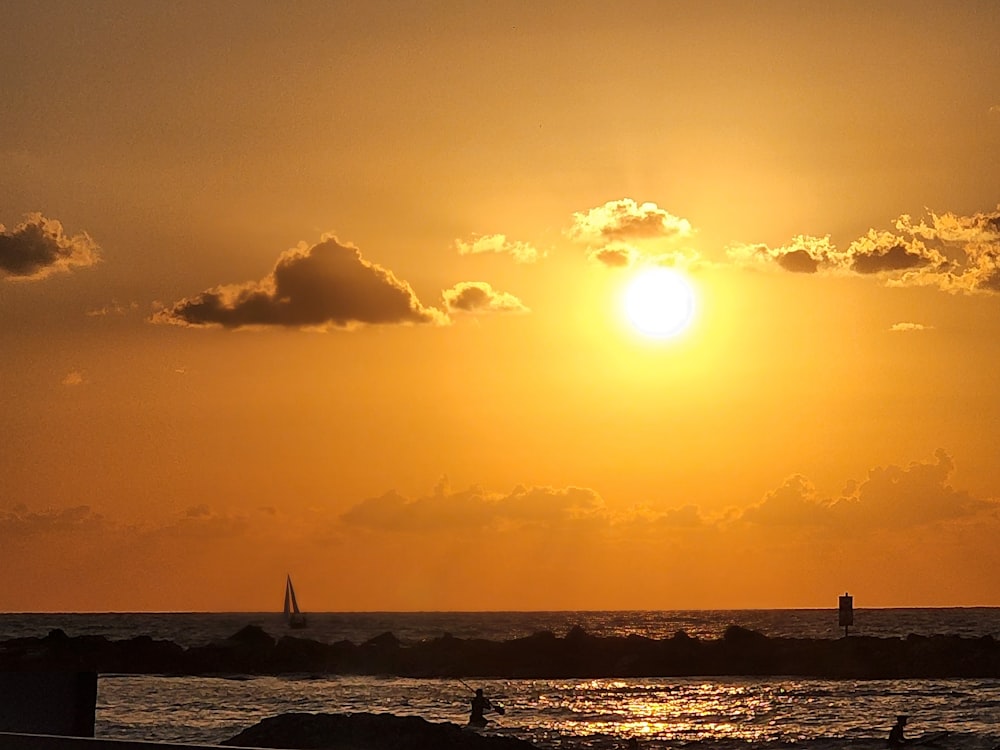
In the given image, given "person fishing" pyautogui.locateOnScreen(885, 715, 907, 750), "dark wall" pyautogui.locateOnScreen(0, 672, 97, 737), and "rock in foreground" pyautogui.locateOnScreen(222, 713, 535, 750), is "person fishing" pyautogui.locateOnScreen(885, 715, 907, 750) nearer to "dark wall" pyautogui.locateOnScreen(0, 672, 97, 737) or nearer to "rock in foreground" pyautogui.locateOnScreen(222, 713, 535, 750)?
"rock in foreground" pyautogui.locateOnScreen(222, 713, 535, 750)

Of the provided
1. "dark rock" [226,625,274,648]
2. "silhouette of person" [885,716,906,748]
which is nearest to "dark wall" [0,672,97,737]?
"silhouette of person" [885,716,906,748]

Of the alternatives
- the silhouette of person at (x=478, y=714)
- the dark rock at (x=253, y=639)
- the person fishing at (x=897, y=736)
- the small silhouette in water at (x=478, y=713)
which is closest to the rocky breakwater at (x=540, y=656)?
the dark rock at (x=253, y=639)

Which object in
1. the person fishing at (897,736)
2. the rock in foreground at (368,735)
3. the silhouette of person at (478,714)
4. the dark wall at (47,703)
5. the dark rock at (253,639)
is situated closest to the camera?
the dark wall at (47,703)

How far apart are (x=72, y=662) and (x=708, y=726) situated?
162 feet

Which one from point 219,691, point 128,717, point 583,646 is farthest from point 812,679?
point 128,717

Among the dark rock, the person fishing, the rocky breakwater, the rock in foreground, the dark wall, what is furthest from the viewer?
the dark rock

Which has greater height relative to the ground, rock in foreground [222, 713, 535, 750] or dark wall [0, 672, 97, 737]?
dark wall [0, 672, 97, 737]

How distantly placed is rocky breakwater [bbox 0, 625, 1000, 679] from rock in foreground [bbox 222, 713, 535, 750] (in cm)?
5201

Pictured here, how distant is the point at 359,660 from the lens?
9912cm

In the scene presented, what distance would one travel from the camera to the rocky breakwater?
305 ft

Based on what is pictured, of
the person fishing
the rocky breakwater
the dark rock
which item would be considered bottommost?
the person fishing

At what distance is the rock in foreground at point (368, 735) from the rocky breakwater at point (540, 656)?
52.0 metres

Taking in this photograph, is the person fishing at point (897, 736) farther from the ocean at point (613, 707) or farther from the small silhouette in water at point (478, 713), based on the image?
the small silhouette in water at point (478, 713)

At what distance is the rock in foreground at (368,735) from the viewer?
40.3 m
